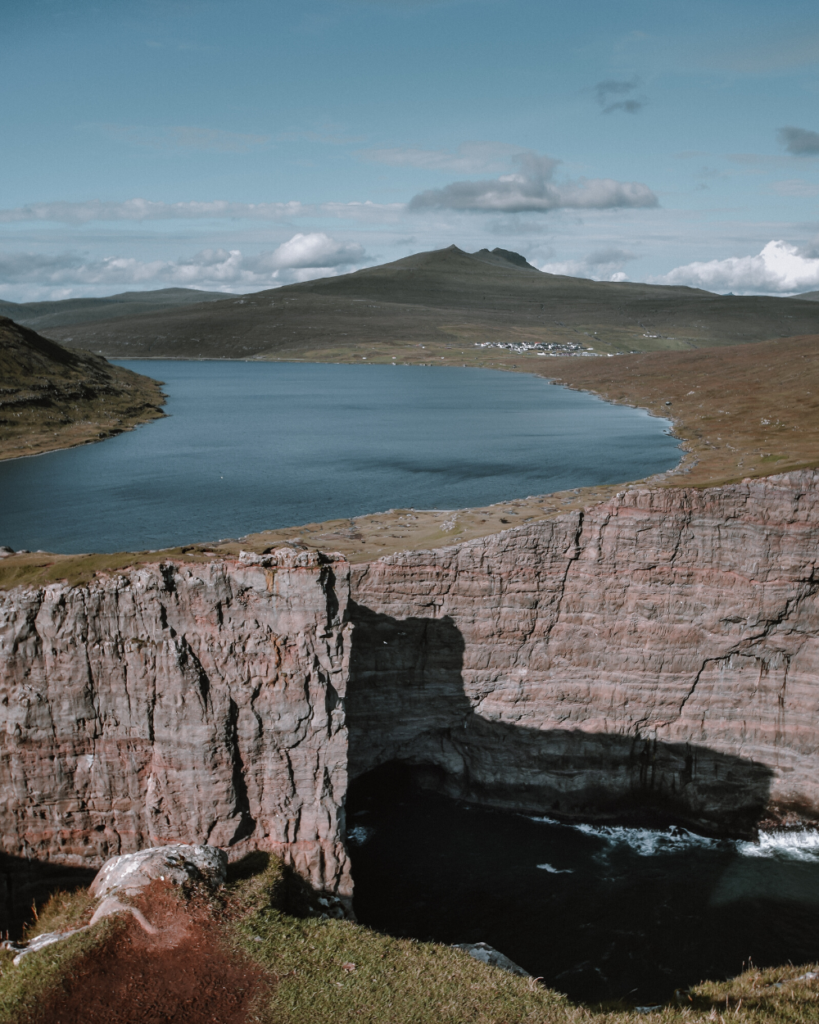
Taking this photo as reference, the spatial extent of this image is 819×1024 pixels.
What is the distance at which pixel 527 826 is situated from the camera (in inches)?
1406

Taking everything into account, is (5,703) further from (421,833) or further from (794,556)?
(794,556)

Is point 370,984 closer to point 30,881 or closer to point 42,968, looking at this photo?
point 42,968

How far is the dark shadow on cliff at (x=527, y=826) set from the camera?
97.7ft

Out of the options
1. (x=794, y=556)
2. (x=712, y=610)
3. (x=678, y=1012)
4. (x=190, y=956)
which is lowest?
(x=678, y=1012)

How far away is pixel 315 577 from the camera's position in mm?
24656

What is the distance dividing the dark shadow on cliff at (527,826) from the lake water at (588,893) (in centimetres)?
7

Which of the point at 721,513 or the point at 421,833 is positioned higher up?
the point at 721,513

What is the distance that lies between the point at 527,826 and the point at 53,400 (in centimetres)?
14003

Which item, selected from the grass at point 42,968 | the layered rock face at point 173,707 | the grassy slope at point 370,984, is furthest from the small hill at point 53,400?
the grassy slope at point 370,984

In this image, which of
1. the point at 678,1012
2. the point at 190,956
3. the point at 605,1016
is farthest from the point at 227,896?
the point at 678,1012

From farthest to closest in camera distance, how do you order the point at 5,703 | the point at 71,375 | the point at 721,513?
the point at 71,375
the point at 721,513
the point at 5,703

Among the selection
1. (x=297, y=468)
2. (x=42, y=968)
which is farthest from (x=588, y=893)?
(x=297, y=468)

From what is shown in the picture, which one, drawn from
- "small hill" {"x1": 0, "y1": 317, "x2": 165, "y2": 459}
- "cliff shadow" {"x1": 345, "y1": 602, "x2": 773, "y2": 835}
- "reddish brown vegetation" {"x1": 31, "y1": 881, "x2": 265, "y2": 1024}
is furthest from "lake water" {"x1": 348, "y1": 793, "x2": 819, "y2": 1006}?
"small hill" {"x1": 0, "y1": 317, "x2": 165, "y2": 459}

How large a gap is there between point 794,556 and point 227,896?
27.5 metres
